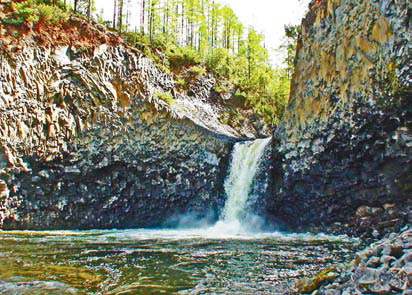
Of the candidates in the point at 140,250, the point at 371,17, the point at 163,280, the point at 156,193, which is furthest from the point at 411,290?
the point at 156,193

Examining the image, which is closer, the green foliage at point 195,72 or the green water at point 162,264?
the green water at point 162,264

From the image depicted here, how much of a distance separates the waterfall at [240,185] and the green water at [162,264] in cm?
496

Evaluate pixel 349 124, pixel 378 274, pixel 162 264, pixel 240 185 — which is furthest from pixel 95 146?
pixel 378 274

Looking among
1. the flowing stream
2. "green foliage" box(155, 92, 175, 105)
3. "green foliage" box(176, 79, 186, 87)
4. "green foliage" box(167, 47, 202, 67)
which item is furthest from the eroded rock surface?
"green foliage" box(167, 47, 202, 67)

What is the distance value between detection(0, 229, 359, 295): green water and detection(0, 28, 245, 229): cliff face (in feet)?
16.3

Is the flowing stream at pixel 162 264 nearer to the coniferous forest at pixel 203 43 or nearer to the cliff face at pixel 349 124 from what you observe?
the cliff face at pixel 349 124

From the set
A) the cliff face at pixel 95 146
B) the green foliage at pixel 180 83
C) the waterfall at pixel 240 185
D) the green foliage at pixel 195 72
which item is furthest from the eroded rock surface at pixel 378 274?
the green foliage at pixel 195 72

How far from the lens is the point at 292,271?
817 cm

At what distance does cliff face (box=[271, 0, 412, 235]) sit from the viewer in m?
12.0

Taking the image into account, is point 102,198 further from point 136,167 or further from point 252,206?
point 252,206

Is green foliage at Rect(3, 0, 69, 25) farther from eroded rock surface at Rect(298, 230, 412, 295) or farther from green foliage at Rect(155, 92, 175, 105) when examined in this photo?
eroded rock surface at Rect(298, 230, 412, 295)

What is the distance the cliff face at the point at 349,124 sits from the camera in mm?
11992

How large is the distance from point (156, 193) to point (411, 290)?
16181mm

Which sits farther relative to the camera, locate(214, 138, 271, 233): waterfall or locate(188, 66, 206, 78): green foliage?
locate(188, 66, 206, 78): green foliage
